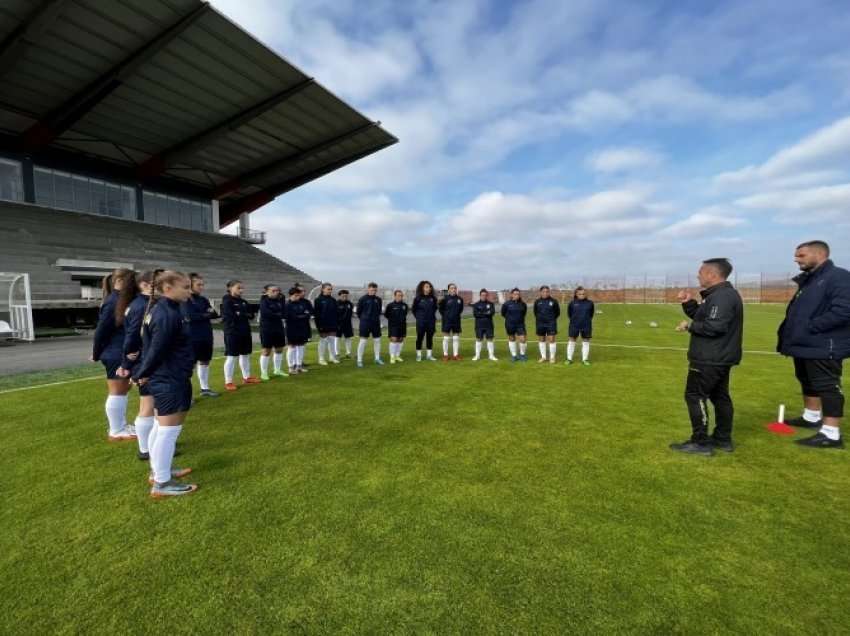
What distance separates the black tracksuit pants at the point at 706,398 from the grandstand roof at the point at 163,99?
2186 centimetres

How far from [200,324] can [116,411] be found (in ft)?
7.78

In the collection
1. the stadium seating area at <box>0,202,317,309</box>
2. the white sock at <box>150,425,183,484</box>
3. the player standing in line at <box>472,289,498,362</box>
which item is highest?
the stadium seating area at <box>0,202,317,309</box>

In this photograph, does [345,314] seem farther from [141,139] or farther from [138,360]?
[141,139]

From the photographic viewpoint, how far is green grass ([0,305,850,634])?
235cm

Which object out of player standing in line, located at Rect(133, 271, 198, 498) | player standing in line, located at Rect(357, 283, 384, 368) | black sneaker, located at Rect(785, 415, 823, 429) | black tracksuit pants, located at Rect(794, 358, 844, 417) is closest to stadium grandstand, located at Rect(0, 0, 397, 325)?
player standing in line, located at Rect(357, 283, 384, 368)

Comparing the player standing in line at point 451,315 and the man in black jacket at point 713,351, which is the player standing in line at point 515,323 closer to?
the player standing in line at point 451,315

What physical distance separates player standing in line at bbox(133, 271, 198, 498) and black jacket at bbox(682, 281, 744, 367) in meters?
5.23

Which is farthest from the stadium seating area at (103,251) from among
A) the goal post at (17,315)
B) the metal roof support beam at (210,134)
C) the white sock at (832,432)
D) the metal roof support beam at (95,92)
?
the white sock at (832,432)

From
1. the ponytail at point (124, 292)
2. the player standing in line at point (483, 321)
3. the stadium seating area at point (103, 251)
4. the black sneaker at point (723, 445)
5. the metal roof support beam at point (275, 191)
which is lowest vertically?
the black sneaker at point (723, 445)

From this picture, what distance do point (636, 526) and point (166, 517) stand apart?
3809mm

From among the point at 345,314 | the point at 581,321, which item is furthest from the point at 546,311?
the point at 345,314

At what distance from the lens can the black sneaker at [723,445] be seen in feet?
15.4

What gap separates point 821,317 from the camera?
4840mm

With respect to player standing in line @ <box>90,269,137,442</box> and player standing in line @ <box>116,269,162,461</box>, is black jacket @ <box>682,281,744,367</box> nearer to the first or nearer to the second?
player standing in line @ <box>116,269,162,461</box>
